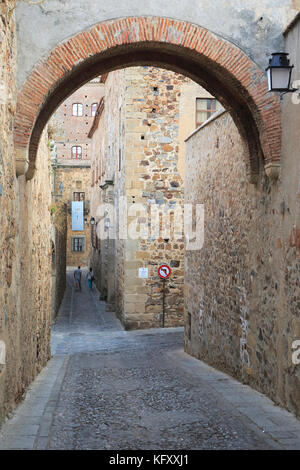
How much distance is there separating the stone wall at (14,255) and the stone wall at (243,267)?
323cm

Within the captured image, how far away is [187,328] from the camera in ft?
42.3

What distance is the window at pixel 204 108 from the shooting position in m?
16.4

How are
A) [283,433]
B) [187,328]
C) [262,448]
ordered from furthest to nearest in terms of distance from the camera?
[187,328] < [283,433] < [262,448]

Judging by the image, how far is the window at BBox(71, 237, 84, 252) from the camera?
43.8 meters

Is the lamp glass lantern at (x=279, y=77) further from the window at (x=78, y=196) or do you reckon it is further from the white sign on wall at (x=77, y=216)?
the window at (x=78, y=196)

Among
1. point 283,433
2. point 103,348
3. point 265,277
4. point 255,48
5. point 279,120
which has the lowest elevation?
point 103,348

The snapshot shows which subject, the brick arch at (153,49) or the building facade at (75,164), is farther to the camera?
the building facade at (75,164)

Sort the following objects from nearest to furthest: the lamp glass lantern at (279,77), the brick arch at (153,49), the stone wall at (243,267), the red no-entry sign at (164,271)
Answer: the lamp glass lantern at (279,77), the stone wall at (243,267), the brick arch at (153,49), the red no-entry sign at (164,271)

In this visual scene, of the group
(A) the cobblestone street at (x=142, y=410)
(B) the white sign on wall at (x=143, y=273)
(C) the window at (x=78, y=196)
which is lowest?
(A) the cobblestone street at (x=142, y=410)

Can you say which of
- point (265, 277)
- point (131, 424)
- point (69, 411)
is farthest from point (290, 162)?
point (69, 411)

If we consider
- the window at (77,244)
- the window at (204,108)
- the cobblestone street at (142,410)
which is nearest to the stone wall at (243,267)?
the cobblestone street at (142,410)

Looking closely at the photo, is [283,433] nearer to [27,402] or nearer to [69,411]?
[69,411]

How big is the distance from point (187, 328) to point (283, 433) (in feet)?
24.9

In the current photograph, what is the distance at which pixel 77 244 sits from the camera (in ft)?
144
